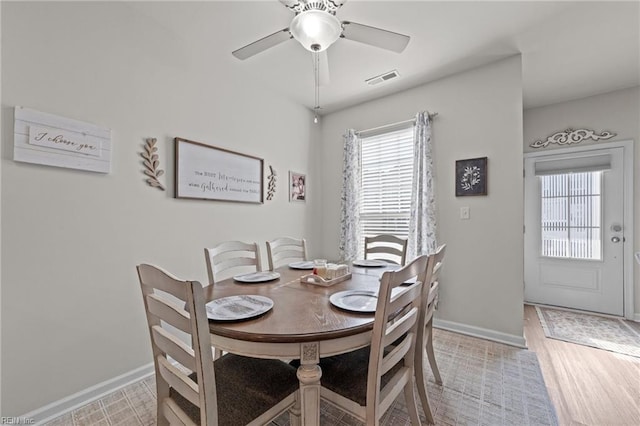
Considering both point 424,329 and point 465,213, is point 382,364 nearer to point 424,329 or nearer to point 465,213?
point 424,329

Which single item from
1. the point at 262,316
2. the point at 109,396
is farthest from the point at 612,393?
the point at 109,396

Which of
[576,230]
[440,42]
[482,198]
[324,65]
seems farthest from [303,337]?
[576,230]

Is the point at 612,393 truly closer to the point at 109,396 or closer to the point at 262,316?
the point at 262,316

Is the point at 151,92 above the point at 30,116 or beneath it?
above

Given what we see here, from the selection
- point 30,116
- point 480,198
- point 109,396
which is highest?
point 30,116

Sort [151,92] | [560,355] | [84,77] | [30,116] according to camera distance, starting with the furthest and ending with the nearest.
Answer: [560,355], [151,92], [84,77], [30,116]

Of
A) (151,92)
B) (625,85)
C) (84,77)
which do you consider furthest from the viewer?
(625,85)

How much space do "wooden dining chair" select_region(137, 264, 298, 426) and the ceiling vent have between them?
276 centimetres

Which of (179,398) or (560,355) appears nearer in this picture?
(179,398)

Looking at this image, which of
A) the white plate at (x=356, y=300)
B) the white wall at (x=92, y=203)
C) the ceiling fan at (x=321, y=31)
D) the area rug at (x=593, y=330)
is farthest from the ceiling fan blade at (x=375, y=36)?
the area rug at (x=593, y=330)

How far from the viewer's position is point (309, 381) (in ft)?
3.26

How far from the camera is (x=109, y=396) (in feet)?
5.78

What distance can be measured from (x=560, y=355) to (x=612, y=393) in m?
0.51

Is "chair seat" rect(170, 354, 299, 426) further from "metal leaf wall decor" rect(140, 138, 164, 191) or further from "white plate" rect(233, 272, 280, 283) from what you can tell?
"metal leaf wall decor" rect(140, 138, 164, 191)
